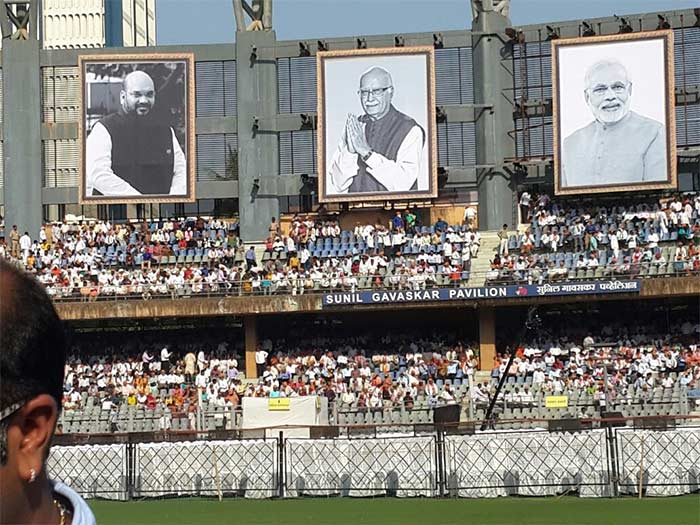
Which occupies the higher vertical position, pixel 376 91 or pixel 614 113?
pixel 376 91

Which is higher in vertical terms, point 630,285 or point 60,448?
point 630,285

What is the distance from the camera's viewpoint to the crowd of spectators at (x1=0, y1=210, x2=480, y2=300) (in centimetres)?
4684

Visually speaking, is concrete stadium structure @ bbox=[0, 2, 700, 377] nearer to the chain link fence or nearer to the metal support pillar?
the metal support pillar

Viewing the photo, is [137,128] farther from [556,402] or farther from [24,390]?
[24,390]

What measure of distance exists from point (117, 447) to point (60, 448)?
126 cm

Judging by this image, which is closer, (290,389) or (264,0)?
(290,389)

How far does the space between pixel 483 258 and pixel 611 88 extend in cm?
772

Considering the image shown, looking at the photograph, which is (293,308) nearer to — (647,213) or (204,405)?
(204,405)

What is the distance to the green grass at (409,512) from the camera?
725 inches

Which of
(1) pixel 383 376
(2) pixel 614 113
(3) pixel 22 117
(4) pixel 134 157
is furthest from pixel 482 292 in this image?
(3) pixel 22 117

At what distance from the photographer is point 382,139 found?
49.4 metres

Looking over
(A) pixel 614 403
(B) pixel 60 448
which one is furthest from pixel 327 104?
(B) pixel 60 448

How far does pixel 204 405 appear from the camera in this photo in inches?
1545

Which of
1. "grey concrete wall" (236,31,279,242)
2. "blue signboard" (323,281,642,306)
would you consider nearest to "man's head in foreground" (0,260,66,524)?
"blue signboard" (323,281,642,306)
